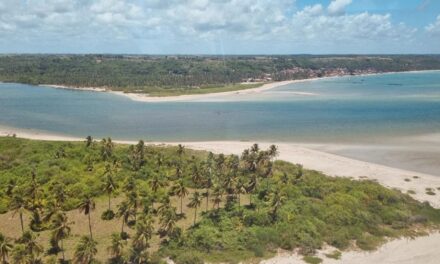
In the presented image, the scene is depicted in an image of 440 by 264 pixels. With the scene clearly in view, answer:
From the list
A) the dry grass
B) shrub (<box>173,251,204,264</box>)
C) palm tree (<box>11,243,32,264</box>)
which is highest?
palm tree (<box>11,243,32,264</box>)

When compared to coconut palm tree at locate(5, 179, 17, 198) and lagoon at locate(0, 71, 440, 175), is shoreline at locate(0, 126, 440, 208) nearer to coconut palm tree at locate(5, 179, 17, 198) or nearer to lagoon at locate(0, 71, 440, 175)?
lagoon at locate(0, 71, 440, 175)

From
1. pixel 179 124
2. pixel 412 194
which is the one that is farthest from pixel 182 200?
pixel 179 124

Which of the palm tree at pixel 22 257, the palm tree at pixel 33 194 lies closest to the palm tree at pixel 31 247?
the palm tree at pixel 22 257

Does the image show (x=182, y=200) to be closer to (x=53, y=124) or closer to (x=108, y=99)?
(x=53, y=124)

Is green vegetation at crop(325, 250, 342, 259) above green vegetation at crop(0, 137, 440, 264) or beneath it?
beneath

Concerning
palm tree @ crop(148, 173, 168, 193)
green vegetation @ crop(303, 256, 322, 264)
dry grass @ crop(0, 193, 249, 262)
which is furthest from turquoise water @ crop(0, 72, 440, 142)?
green vegetation @ crop(303, 256, 322, 264)

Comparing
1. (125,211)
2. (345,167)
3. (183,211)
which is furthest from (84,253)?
(345,167)

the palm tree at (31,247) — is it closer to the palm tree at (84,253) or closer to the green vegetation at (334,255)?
the palm tree at (84,253)

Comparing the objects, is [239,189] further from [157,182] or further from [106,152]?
[106,152]
